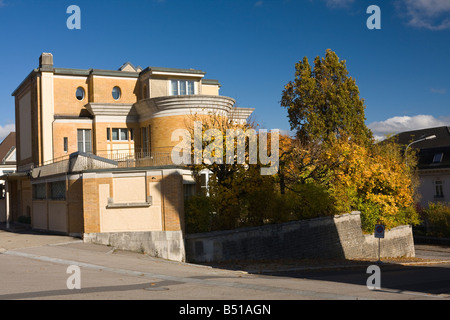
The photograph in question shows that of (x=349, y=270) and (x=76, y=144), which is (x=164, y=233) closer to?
(x=349, y=270)

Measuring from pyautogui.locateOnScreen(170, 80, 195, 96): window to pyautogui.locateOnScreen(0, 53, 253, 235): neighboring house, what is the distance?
0.08 metres

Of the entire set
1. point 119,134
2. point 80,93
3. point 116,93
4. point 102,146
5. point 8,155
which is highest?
point 116,93

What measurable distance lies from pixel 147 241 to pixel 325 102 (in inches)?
943

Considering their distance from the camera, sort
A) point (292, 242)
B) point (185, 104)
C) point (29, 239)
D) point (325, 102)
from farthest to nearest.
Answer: point (325, 102) < point (185, 104) < point (292, 242) < point (29, 239)

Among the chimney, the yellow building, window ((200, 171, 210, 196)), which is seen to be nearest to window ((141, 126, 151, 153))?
the yellow building

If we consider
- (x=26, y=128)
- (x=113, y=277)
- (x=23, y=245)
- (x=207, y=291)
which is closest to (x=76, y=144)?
(x=26, y=128)

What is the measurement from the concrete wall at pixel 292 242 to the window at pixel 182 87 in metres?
14.5

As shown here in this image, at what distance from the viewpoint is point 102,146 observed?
2981 cm

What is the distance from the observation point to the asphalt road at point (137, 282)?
1035cm

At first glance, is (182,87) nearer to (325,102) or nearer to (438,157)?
(325,102)

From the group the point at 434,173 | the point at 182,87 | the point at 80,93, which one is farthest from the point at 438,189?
the point at 80,93

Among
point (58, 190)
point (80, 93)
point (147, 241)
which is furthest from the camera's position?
point (80, 93)

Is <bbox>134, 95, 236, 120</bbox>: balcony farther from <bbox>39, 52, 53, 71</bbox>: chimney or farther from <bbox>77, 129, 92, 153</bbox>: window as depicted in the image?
<bbox>39, 52, 53, 71</bbox>: chimney
